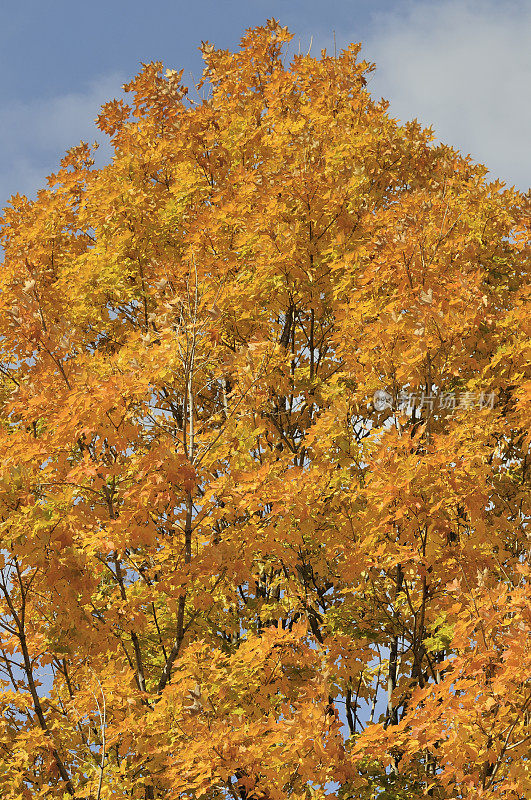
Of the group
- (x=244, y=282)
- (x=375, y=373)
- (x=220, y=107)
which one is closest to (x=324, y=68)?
(x=220, y=107)

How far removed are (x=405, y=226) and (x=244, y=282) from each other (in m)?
2.14

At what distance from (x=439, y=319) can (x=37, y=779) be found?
6.20 m

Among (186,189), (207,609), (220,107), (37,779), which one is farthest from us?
(220,107)

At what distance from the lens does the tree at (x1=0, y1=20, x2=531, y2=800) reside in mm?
6434

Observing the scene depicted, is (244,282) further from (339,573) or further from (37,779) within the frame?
→ (37,779)

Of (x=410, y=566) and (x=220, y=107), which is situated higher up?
(x=220, y=107)

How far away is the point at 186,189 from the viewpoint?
10.8 meters

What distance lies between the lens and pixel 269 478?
7.47m

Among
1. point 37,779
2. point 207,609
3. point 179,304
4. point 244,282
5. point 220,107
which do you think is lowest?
point 37,779

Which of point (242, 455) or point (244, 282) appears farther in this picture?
point (244, 282)

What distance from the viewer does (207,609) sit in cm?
747

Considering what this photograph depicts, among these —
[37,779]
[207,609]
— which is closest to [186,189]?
[207,609]

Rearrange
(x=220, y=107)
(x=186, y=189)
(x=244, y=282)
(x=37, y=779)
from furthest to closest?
(x=220, y=107) < (x=186, y=189) < (x=244, y=282) < (x=37, y=779)

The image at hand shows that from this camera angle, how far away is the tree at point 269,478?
6434mm
